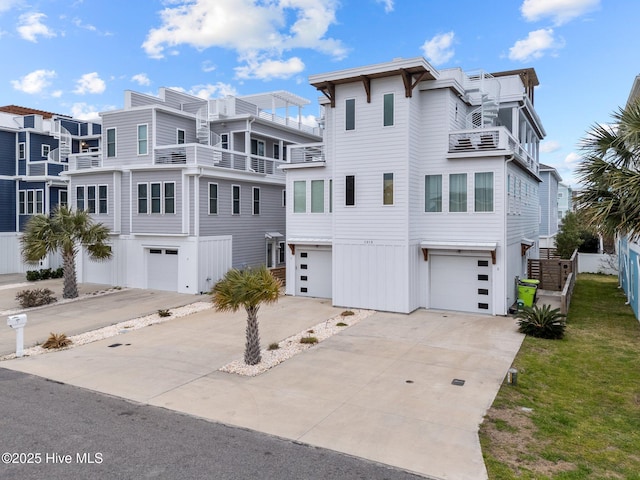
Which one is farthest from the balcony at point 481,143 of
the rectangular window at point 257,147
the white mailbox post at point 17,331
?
the white mailbox post at point 17,331

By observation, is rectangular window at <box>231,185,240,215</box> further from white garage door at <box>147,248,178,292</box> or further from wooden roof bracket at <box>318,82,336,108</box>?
wooden roof bracket at <box>318,82,336,108</box>

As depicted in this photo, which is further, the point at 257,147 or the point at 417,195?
the point at 257,147

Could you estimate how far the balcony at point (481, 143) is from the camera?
51.9 ft

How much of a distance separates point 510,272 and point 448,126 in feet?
19.4

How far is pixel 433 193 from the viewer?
56.0ft

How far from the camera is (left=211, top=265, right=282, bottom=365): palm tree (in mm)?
10305

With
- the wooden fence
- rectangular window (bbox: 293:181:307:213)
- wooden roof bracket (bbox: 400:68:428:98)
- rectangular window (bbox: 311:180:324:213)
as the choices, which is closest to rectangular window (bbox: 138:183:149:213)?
rectangular window (bbox: 293:181:307:213)

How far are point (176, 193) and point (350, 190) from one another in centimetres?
862

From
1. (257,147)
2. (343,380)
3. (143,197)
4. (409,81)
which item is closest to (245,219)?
(143,197)

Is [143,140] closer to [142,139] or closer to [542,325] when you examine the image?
[142,139]

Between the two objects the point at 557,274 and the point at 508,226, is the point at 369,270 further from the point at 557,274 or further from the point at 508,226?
the point at 557,274

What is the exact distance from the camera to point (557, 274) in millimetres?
21312

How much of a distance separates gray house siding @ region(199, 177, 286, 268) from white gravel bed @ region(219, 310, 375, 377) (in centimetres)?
880

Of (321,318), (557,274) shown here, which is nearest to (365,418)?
(321,318)
